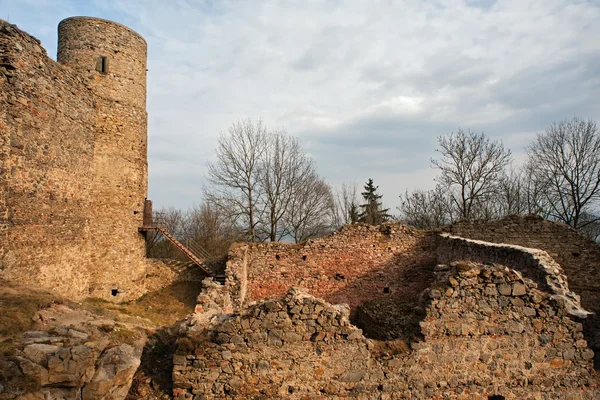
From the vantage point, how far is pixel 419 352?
239 inches

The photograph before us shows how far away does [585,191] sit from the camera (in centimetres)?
2386

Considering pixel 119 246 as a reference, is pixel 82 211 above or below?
above

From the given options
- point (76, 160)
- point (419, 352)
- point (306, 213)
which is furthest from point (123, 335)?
point (306, 213)

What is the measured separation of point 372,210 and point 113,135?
27.6 metres

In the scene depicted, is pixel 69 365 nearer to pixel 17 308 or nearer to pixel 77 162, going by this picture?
pixel 17 308

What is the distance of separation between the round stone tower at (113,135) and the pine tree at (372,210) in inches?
980

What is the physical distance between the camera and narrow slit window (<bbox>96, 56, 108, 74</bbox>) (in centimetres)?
1367

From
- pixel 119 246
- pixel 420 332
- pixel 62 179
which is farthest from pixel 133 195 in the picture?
pixel 420 332

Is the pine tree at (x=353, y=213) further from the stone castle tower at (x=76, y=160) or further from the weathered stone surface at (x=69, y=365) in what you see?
the weathered stone surface at (x=69, y=365)

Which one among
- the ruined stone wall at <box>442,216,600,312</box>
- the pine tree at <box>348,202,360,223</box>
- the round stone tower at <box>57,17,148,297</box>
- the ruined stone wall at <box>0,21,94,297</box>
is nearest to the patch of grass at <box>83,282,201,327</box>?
the round stone tower at <box>57,17,148,297</box>

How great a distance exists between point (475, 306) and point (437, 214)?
2954 cm

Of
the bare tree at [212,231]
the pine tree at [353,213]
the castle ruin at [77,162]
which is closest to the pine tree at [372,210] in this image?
the pine tree at [353,213]

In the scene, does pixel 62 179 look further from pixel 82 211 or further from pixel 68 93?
pixel 68 93

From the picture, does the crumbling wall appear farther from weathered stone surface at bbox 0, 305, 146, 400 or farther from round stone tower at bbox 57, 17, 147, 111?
round stone tower at bbox 57, 17, 147, 111
